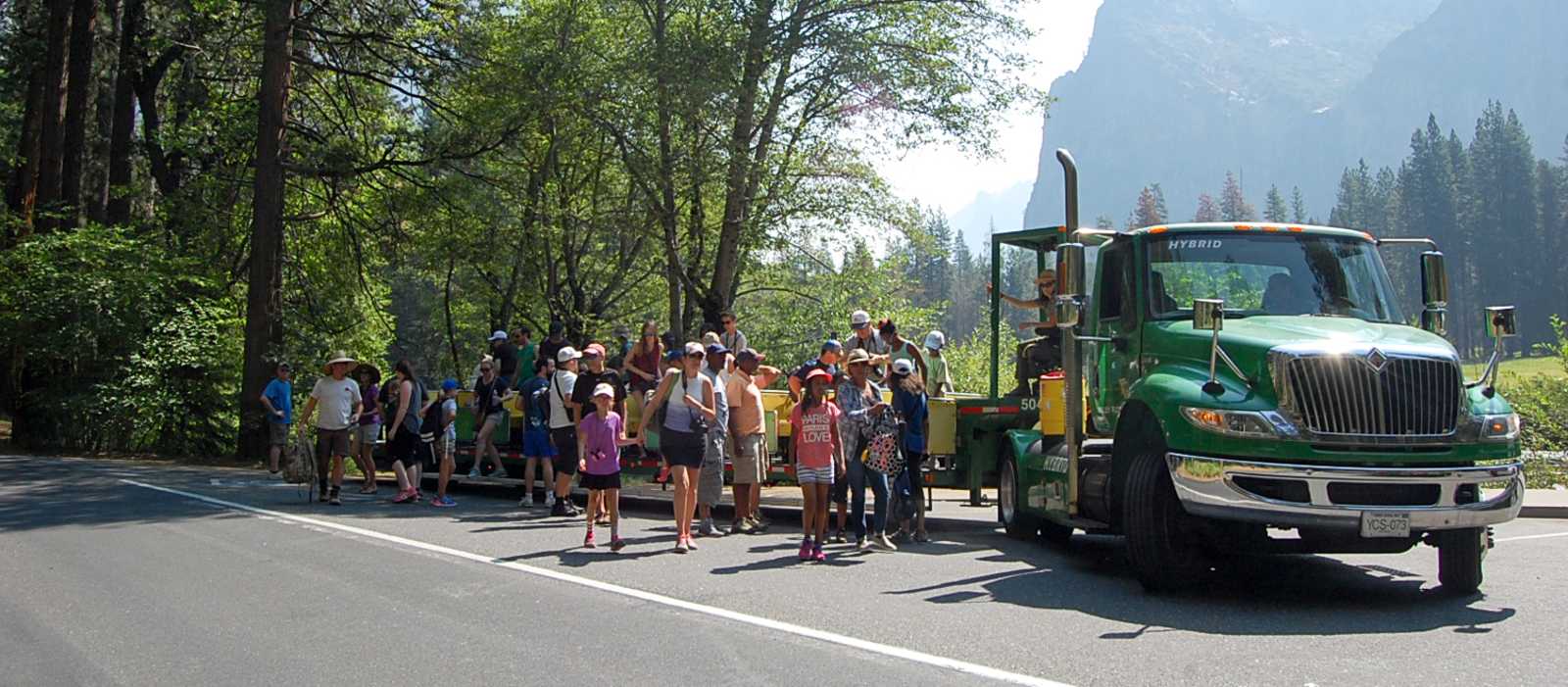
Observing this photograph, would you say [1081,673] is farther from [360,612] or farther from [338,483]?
[338,483]

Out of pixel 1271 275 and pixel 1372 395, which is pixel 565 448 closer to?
pixel 1271 275

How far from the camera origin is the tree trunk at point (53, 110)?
28672 millimetres

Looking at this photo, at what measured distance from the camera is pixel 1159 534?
353 inches

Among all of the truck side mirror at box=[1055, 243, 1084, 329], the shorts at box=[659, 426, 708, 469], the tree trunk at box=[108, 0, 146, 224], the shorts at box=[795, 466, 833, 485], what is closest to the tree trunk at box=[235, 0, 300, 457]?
the tree trunk at box=[108, 0, 146, 224]

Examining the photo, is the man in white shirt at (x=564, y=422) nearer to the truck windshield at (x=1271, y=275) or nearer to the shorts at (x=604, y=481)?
the shorts at (x=604, y=481)

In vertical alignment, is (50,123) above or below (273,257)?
above

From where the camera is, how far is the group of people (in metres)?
11.7

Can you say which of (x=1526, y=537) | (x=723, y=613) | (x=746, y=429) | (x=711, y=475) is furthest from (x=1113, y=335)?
(x=1526, y=537)

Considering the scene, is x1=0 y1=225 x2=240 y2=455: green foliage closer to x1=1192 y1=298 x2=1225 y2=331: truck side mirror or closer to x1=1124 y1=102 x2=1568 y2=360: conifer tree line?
x1=1192 y1=298 x2=1225 y2=331: truck side mirror

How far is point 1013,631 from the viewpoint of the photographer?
7.76 meters

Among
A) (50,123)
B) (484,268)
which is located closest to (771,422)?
(484,268)

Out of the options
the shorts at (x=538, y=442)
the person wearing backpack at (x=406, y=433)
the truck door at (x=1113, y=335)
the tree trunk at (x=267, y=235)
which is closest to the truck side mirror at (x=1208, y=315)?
the truck door at (x=1113, y=335)

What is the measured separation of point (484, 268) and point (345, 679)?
25105mm

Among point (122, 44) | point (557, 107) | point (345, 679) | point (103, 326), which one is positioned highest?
point (122, 44)
